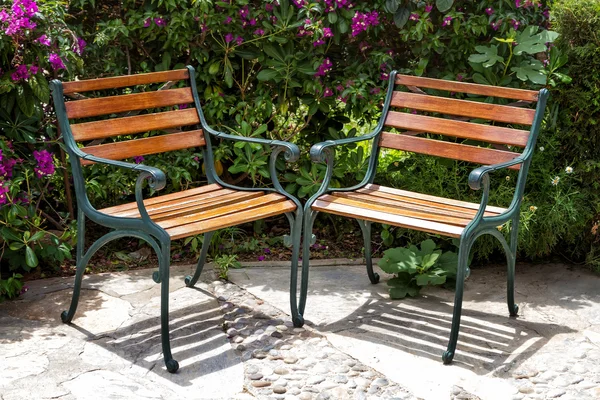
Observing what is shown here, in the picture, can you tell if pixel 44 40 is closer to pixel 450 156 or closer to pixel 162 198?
pixel 162 198

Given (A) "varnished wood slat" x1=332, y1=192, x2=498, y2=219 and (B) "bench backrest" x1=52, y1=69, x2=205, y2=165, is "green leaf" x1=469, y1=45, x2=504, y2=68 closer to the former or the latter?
(A) "varnished wood slat" x1=332, y1=192, x2=498, y2=219

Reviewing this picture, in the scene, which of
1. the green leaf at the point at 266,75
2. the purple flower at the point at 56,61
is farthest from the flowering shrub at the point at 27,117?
the green leaf at the point at 266,75

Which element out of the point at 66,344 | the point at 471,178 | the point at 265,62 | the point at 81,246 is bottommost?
the point at 66,344

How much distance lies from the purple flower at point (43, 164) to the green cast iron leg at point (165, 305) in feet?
3.26

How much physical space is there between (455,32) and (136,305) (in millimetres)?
2077

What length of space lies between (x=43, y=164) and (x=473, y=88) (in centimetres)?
196

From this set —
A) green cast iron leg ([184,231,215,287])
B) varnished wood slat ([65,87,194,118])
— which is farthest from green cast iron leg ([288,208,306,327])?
varnished wood slat ([65,87,194,118])

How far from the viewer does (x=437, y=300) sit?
4.00 meters

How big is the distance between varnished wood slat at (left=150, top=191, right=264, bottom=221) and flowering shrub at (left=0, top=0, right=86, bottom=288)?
67 cm

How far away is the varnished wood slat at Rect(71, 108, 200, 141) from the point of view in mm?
3514

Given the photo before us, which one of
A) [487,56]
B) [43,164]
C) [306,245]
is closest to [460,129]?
[487,56]

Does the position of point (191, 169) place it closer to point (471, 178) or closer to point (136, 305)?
point (136, 305)

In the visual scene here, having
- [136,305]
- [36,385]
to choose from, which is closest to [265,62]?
[136,305]

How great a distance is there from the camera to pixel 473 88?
377 cm
